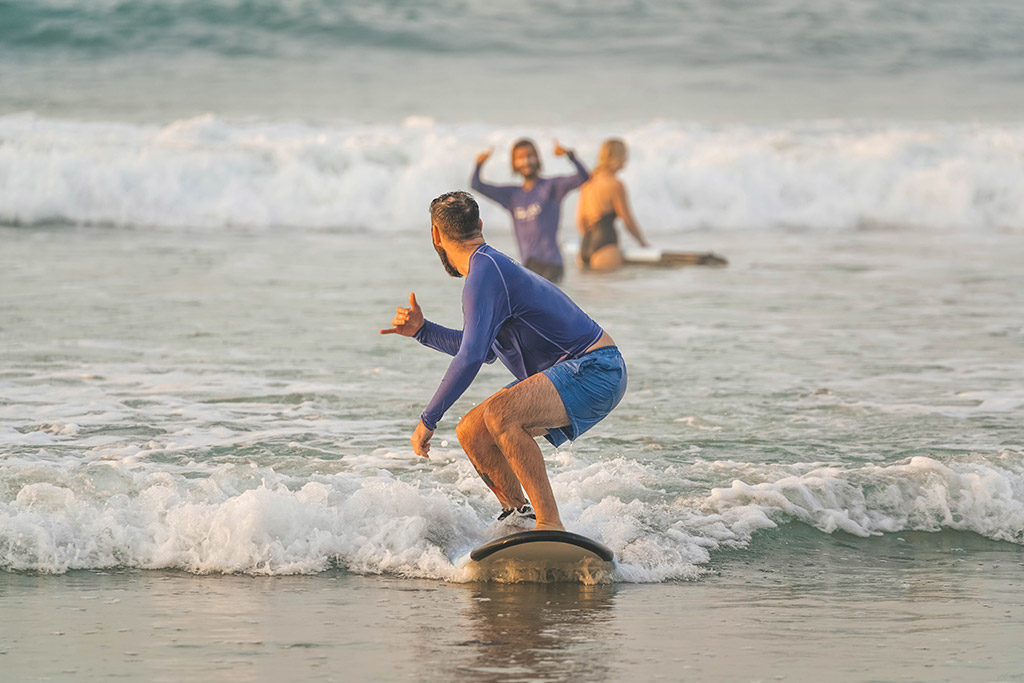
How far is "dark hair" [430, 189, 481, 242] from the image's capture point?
559 cm

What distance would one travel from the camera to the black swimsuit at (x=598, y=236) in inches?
629

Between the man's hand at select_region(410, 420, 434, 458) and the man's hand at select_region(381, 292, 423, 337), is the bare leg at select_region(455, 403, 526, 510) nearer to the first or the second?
the man's hand at select_region(410, 420, 434, 458)

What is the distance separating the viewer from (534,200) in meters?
13.4

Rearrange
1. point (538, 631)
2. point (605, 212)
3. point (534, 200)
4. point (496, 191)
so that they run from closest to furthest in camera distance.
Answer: point (538, 631)
point (496, 191)
point (534, 200)
point (605, 212)

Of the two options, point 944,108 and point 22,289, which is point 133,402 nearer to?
point 22,289

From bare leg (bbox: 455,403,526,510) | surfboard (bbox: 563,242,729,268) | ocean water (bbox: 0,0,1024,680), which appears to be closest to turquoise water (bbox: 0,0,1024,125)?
ocean water (bbox: 0,0,1024,680)

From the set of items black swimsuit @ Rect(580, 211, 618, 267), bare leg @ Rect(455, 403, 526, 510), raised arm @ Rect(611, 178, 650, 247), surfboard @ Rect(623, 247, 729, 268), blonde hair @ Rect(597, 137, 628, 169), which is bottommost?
bare leg @ Rect(455, 403, 526, 510)

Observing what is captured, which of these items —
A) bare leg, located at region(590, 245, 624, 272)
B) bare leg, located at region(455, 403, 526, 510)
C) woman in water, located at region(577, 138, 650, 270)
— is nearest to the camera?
bare leg, located at region(455, 403, 526, 510)

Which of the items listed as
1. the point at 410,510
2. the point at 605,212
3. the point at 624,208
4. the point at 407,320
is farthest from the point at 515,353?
the point at 605,212

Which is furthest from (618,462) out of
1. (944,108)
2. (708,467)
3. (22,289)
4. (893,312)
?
(944,108)

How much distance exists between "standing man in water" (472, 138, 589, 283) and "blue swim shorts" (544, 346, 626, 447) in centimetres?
726

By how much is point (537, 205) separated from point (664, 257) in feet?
12.1

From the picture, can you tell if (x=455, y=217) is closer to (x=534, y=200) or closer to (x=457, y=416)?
(x=457, y=416)

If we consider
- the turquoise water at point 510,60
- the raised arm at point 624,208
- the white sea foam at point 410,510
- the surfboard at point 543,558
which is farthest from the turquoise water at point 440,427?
the turquoise water at point 510,60
